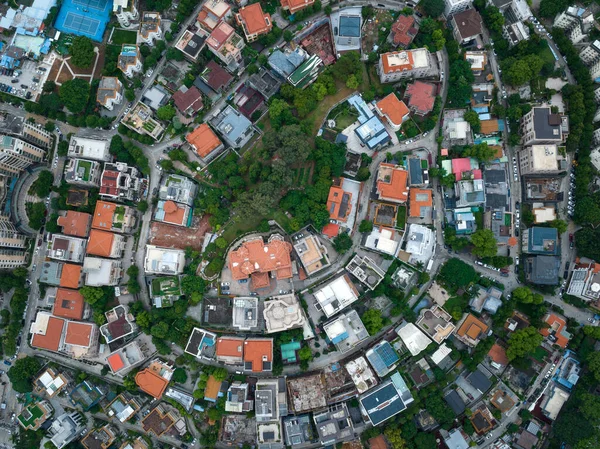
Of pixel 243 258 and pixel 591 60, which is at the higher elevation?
pixel 591 60

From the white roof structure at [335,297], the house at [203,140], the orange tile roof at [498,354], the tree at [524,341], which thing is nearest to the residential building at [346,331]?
the white roof structure at [335,297]

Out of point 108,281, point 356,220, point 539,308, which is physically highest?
point 356,220

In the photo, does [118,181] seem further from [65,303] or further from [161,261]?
[65,303]

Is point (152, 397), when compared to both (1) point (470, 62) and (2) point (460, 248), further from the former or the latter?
(1) point (470, 62)

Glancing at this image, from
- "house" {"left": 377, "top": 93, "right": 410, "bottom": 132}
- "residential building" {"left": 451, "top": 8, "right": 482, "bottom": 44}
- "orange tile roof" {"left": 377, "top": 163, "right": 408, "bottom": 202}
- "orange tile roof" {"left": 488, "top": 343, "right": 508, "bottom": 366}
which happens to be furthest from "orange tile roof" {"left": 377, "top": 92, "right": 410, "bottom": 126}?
"orange tile roof" {"left": 488, "top": 343, "right": 508, "bottom": 366}

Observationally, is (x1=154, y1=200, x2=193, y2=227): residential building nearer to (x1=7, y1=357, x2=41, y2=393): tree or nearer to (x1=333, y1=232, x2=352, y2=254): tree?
(x1=333, y1=232, x2=352, y2=254): tree

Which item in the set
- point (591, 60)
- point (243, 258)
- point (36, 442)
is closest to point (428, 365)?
point (243, 258)

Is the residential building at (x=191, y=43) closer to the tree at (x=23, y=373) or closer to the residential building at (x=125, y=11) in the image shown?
the residential building at (x=125, y=11)
